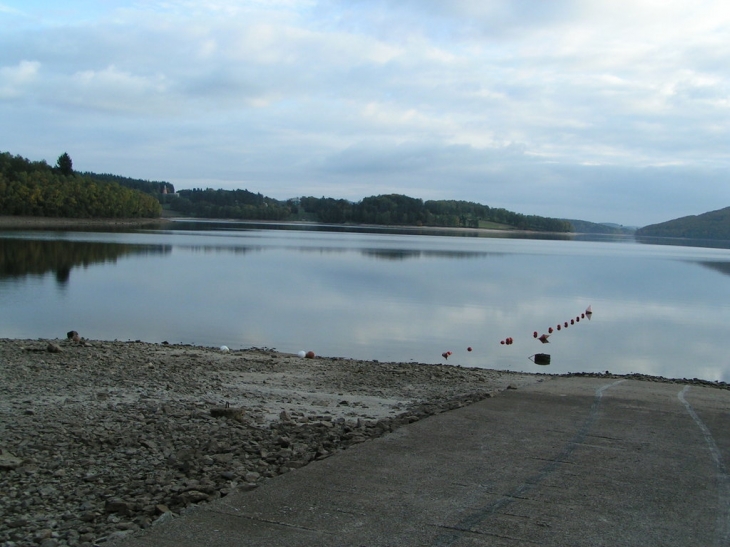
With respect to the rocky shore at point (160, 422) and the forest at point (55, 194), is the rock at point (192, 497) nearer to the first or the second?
the rocky shore at point (160, 422)

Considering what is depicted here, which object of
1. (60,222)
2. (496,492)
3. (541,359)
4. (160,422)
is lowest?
(541,359)

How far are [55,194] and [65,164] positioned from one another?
3106 cm

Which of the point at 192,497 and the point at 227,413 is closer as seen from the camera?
the point at 192,497

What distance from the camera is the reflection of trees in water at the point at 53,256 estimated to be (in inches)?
1341

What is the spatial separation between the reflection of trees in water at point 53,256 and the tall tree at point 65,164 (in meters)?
89.8

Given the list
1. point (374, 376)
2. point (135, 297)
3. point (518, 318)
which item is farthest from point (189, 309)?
point (374, 376)

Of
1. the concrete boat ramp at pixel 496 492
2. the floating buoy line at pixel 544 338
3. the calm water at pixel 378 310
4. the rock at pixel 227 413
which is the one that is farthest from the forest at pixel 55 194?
the concrete boat ramp at pixel 496 492

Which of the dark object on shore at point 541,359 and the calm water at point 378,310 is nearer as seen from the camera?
the dark object on shore at point 541,359

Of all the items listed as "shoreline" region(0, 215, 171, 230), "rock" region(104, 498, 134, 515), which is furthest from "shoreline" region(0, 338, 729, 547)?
"shoreline" region(0, 215, 171, 230)

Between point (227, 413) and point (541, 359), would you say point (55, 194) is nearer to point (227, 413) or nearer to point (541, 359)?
point (541, 359)

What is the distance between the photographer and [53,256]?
44.0m

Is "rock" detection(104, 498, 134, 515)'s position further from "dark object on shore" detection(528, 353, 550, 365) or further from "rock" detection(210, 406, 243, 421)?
"dark object on shore" detection(528, 353, 550, 365)

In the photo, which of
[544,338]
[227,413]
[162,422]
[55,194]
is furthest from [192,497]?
[55,194]

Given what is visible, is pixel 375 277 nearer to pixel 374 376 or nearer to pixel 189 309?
pixel 189 309
